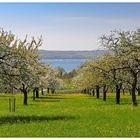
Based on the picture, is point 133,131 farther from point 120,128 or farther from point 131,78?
point 131,78

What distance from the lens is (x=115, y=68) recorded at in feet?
194

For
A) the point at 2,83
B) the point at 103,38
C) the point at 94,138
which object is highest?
the point at 103,38

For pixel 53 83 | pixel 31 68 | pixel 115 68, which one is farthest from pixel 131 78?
pixel 53 83

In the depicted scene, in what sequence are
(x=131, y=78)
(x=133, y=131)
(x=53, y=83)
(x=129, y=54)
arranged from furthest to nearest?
(x=53, y=83) < (x=131, y=78) < (x=129, y=54) < (x=133, y=131)

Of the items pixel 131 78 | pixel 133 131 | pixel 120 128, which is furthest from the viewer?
pixel 131 78

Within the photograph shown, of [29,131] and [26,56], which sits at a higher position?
[26,56]

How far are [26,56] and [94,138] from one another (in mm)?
16319

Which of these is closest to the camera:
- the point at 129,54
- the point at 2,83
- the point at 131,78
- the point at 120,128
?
the point at 120,128

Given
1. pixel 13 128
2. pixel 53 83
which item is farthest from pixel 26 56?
pixel 53 83

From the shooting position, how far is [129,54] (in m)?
56.0

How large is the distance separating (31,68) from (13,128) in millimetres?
10424

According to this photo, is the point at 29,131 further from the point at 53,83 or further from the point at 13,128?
the point at 53,83

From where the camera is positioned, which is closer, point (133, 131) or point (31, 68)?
point (133, 131)

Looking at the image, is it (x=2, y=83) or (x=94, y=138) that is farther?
(x=2, y=83)
